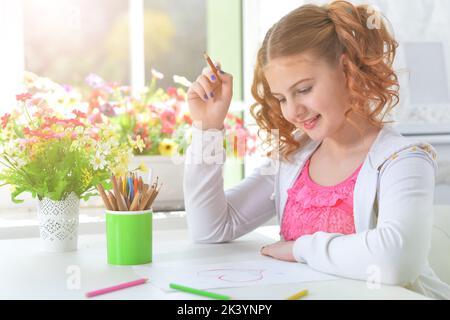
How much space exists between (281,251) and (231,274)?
18 centimetres

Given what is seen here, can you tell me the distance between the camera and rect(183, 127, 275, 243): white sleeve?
5.10 feet

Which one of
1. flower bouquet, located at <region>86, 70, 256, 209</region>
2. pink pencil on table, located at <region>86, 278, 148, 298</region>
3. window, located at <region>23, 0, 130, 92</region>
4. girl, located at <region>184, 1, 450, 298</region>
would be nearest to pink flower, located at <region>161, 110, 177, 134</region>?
flower bouquet, located at <region>86, 70, 256, 209</region>

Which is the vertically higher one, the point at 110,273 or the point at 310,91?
the point at 310,91

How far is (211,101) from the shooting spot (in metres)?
1.57

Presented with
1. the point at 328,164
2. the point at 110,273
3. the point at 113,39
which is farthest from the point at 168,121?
the point at 110,273

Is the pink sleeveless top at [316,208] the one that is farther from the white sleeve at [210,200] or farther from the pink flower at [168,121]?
the pink flower at [168,121]

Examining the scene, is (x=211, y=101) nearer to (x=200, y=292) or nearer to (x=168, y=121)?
(x=200, y=292)

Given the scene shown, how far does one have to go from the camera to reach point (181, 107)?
7.89ft

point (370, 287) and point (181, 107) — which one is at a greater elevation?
point (181, 107)

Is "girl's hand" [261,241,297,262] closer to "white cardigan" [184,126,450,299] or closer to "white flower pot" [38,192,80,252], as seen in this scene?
"white cardigan" [184,126,450,299]

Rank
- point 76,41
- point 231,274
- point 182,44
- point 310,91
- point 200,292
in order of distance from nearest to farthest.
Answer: point 200,292 < point 231,274 < point 310,91 < point 76,41 < point 182,44

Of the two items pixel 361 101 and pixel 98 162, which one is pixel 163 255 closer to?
pixel 98 162

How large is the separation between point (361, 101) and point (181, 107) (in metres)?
1.09
